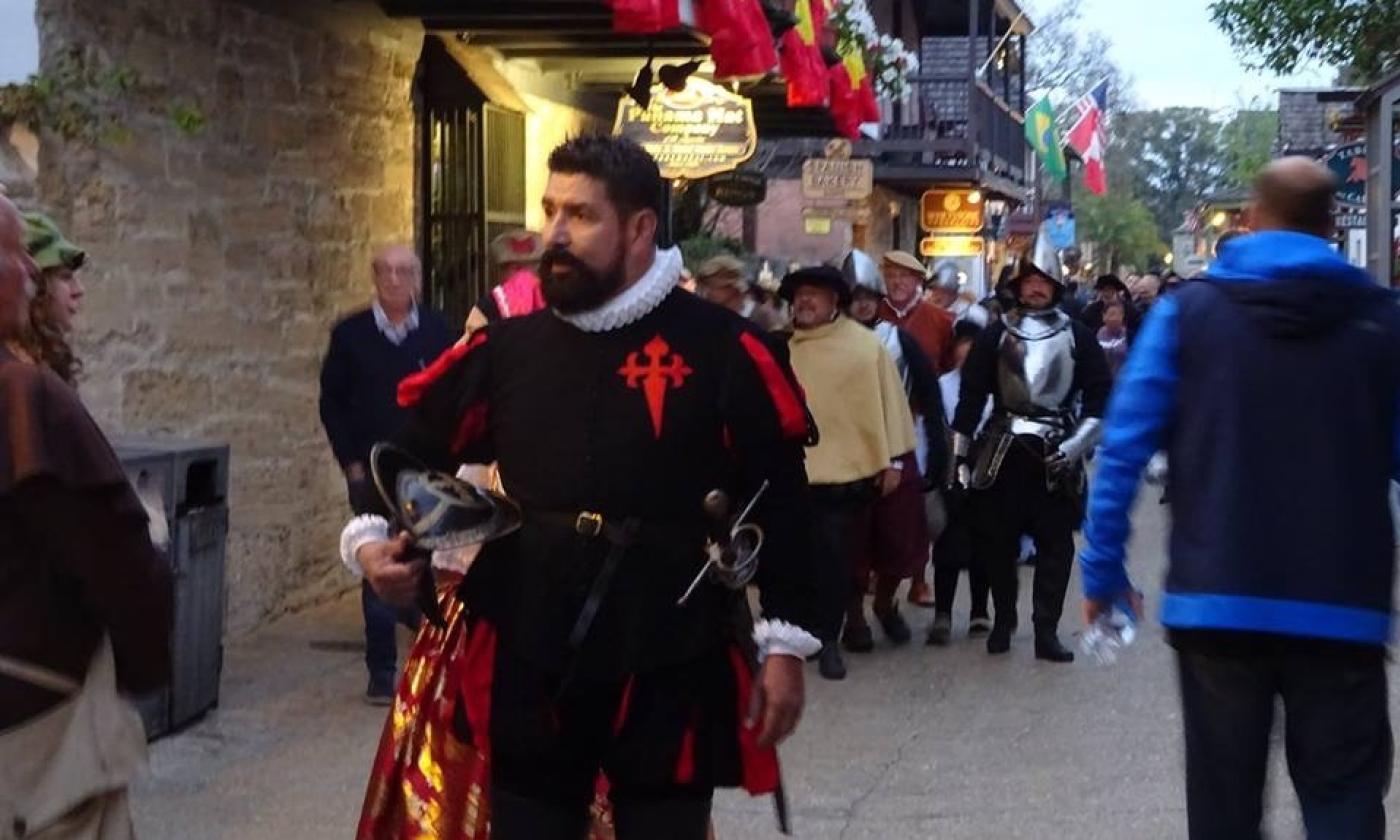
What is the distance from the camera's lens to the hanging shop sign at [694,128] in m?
14.3

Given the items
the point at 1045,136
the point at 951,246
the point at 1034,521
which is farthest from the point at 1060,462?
the point at 1045,136

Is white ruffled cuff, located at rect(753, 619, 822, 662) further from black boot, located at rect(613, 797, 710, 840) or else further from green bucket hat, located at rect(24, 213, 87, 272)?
green bucket hat, located at rect(24, 213, 87, 272)

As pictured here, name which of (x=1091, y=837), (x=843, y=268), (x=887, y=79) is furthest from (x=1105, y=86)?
(x=1091, y=837)

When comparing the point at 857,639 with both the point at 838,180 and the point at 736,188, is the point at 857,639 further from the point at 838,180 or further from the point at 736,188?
the point at 838,180

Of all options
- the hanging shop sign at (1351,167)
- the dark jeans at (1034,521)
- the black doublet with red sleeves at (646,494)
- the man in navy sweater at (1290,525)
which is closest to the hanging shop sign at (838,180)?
the hanging shop sign at (1351,167)

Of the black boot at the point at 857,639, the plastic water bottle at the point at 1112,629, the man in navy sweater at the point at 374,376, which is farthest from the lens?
the black boot at the point at 857,639

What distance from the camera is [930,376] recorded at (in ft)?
34.9

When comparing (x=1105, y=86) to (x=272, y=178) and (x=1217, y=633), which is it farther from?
(x=1217, y=633)

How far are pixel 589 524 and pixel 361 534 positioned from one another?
470 mm

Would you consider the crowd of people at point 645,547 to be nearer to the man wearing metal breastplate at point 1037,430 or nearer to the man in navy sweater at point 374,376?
the man in navy sweater at point 374,376

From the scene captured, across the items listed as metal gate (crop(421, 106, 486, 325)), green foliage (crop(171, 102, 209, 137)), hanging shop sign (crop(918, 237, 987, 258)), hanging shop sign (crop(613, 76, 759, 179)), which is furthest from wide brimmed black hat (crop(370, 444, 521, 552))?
hanging shop sign (crop(918, 237, 987, 258))

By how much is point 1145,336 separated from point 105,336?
543cm

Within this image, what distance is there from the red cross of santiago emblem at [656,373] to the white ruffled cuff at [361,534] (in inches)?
21.5

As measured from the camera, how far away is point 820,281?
988 centimetres
